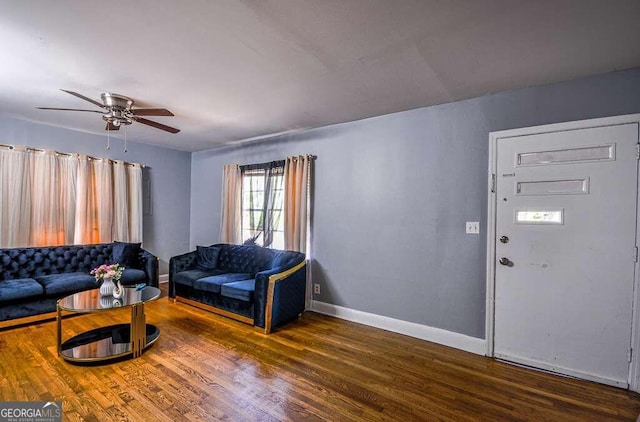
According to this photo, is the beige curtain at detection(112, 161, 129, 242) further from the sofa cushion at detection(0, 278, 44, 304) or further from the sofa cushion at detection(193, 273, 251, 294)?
the sofa cushion at detection(193, 273, 251, 294)

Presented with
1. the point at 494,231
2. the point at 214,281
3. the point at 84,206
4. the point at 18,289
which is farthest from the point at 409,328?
the point at 84,206

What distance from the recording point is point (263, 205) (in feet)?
15.1

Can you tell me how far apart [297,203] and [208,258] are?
5.89 feet

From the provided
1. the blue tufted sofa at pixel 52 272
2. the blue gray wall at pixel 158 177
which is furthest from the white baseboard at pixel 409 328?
the blue gray wall at pixel 158 177

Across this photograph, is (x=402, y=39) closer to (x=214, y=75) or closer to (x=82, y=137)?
(x=214, y=75)

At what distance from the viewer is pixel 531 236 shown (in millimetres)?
2650

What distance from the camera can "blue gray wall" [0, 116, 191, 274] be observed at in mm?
4359

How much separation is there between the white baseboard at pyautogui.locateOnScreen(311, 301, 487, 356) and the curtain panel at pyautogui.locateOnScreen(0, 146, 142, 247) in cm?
350

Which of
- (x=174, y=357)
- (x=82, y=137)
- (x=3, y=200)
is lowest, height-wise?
(x=174, y=357)

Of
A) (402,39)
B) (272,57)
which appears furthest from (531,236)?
(272,57)

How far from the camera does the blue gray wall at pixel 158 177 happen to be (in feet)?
14.3

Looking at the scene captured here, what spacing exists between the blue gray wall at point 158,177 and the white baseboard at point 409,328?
325cm

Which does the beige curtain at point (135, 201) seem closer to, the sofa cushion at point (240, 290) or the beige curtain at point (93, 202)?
the beige curtain at point (93, 202)

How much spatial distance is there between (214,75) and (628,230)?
3596 millimetres
